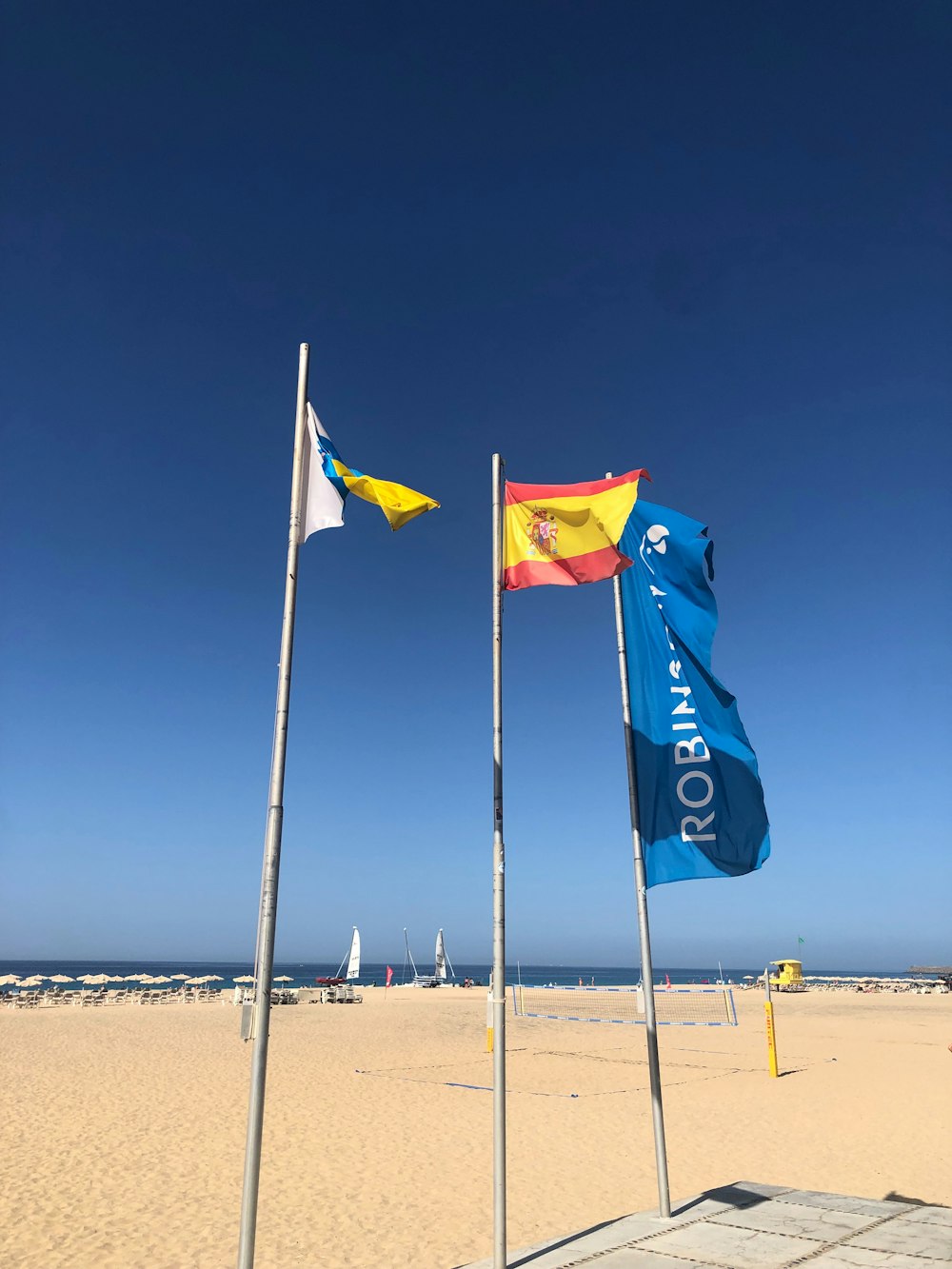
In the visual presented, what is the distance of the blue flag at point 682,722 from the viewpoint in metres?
8.05

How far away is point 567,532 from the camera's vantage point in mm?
8203

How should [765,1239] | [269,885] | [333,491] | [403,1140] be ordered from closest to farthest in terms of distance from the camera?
[269,885] → [765,1239] → [333,491] → [403,1140]

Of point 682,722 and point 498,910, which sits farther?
point 682,722

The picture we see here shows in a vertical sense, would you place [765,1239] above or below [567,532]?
below

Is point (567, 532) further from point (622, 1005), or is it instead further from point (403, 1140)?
point (622, 1005)

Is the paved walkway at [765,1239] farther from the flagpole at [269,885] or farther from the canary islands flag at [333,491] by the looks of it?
the canary islands flag at [333,491]

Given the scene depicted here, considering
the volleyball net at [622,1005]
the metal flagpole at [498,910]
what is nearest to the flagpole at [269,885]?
the metal flagpole at [498,910]

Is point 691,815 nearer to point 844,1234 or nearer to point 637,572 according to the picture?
point 637,572

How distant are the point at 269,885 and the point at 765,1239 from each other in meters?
5.01

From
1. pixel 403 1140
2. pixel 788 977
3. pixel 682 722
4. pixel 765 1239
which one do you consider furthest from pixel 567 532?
pixel 788 977

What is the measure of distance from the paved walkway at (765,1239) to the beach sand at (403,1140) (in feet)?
4.40

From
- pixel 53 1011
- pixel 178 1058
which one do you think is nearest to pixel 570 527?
pixel 178 1058

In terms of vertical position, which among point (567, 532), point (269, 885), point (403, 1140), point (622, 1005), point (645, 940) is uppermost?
point (567, 532)

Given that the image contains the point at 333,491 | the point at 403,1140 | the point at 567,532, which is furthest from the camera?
the point at 403,1140
